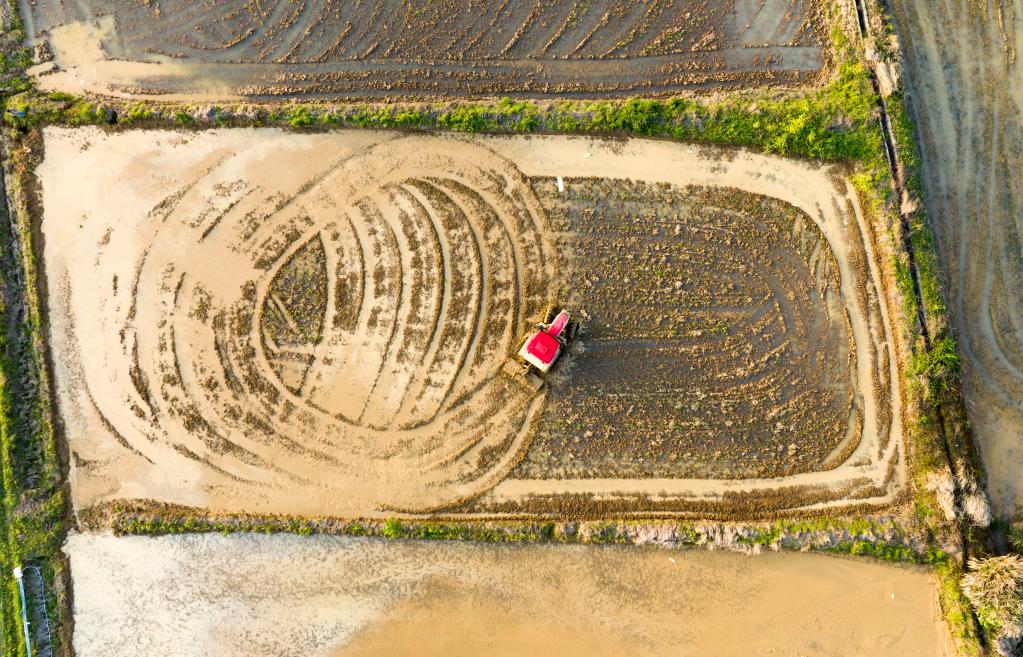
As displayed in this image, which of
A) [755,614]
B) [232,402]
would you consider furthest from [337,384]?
[755,614]

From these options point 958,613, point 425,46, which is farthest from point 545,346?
point 958,613

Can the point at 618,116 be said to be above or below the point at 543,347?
above

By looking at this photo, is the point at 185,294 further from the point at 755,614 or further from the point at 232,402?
the point at 755,614

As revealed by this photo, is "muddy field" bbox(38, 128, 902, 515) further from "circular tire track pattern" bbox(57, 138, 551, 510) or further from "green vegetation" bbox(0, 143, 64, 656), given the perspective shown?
"green vegetation" bbox(0, 143, 64, 656)

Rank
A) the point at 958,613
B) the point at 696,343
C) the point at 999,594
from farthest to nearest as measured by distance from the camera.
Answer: the point at 696,343
the point at 958,613
the point at 999,594

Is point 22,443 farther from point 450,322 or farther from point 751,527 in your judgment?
point 751,527

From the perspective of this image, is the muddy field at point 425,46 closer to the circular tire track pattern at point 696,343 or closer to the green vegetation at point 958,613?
the circular tire track pattern at point 696,343

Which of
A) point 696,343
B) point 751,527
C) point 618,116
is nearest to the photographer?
point 751,527
